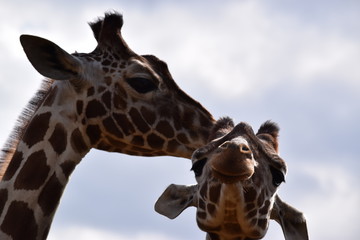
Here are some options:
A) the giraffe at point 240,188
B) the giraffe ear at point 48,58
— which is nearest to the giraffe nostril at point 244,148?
the giraffe at point 240,188

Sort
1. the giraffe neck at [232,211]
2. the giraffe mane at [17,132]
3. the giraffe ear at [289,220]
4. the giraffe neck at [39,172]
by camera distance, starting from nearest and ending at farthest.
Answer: the giraffe neck at [232,211] < the giraffe ear at [289,220] < the giraffe neck at [39,172] < the giraffe mane at [17,132]

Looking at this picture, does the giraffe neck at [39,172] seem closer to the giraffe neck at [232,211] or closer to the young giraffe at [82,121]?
the young giraffe at [82,121]

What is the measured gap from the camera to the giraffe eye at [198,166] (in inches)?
219

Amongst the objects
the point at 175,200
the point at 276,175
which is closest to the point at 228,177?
the point at 276,175

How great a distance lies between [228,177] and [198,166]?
708mm

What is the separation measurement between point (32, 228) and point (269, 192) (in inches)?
101

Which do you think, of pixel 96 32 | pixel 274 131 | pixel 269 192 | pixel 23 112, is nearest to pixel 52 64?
pixel 23 112

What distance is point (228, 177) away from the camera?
491 centimetres

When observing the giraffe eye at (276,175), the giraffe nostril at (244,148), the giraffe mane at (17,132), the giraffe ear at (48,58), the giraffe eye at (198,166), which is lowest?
the giraffe nostril at (244,148)

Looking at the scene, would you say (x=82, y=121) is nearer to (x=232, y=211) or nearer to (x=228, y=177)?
(x=232, y=211)

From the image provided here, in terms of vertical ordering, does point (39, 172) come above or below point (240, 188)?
above

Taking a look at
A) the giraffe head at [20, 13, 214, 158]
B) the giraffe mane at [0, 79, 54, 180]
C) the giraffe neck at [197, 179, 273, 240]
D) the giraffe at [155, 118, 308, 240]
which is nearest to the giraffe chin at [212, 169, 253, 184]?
the giraffe at [155, 118, 308, 240]

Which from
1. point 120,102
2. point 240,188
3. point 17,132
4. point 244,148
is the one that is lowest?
point 240,188

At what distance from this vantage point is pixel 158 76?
8180 millimetres
